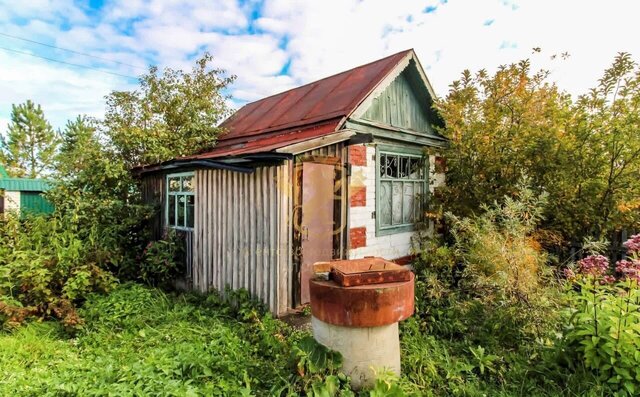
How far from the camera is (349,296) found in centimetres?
277

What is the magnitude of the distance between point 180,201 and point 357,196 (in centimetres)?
348

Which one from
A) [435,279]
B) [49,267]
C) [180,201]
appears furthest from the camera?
[180,201]

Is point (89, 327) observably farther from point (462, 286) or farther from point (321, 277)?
point (462, 286)

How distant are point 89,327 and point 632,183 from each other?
841 centimetres

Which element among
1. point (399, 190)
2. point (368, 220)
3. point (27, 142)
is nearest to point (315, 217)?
point (368, 220)

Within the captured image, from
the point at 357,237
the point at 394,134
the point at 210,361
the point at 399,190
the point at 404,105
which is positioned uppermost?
the point at 404,105

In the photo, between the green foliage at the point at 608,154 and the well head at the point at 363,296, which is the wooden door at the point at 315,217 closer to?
the well head at the point at 363,296

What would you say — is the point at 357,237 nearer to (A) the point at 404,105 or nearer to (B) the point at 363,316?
(B) the point at 363,316

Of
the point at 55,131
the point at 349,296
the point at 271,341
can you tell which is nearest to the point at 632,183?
the point at 349,296

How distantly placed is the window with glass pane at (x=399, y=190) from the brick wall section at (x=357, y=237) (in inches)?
18.5

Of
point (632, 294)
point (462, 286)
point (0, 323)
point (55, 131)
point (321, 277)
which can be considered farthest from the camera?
point (55, 131)

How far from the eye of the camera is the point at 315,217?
5.20 meters

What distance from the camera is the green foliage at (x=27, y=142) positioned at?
25938mm

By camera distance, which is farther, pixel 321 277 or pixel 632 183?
pixel 632 183
